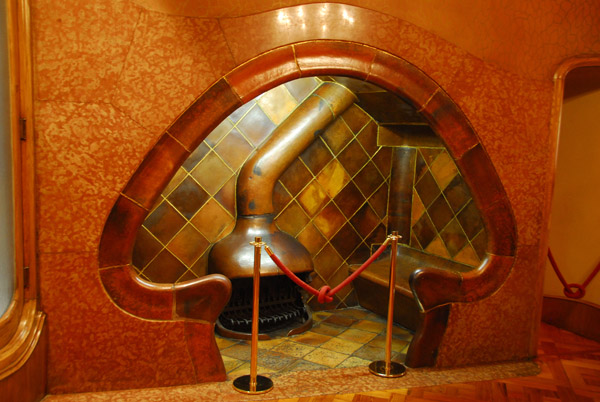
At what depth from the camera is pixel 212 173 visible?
409cm

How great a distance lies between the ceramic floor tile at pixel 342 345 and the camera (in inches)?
154

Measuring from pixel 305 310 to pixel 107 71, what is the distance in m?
2.41

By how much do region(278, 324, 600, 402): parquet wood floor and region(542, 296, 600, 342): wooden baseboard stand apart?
16.8 inches

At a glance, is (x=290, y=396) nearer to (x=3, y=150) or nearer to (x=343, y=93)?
(x=3, y=150)

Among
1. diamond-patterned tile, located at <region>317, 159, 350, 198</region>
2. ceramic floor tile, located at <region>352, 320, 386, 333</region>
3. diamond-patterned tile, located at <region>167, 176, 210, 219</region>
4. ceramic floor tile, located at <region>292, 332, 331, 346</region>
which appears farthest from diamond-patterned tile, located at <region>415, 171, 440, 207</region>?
diamond-patterned tile, located at <region>167, 176, 210, 219</region>

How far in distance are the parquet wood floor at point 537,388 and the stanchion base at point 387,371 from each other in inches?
6.5

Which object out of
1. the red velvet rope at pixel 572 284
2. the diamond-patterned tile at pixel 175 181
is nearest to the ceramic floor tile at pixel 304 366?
the diamond-patterned tile at pixel 175 181

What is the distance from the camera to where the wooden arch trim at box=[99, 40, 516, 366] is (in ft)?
9.61

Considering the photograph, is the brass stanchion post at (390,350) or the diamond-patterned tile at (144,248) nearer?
the brass stanchion post at (390,350)

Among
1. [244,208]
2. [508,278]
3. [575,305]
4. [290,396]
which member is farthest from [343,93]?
[575,305]

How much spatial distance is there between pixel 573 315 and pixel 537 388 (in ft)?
4.63

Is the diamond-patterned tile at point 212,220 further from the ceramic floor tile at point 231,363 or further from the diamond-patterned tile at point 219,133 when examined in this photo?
the ceramic floor tile at point 231,363

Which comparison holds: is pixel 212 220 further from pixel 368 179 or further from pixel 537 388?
pixel 537 388

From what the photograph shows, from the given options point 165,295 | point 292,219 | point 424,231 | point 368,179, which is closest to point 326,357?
point 292,219
